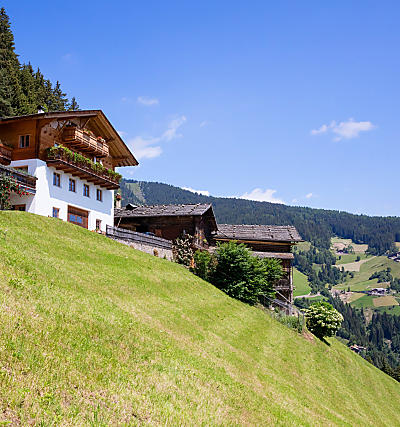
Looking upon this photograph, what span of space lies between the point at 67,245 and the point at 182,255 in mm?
18588

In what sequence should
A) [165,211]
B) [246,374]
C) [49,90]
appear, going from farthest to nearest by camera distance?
[49,90] → [165,211] → [246,374]

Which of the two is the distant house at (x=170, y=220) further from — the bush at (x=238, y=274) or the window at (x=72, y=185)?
the window at (x=72, y=185)

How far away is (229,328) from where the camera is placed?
927 inches

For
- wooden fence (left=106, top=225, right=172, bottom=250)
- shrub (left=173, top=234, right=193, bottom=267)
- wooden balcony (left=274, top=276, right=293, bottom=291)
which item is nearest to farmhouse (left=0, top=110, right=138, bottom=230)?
wooden fence (left=106, top=225, right=172, bottom=250)

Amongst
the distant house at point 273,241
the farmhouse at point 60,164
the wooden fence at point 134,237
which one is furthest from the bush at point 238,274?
the farmhouse at point 60,164

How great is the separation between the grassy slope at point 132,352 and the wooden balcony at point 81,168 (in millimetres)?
8029

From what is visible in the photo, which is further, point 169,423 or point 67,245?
point 67,245

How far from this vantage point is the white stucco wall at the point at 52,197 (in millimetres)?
32906

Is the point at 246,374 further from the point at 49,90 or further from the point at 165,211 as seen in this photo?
the point at 49,90

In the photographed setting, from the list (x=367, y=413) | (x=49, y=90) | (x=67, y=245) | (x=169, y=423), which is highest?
(x=49, y=90)

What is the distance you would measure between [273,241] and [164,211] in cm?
1370

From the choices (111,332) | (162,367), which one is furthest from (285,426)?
(111,332)

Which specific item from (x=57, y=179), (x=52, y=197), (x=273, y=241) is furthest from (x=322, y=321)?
(x=57, y=179)

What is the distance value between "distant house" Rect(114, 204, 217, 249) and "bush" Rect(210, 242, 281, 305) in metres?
6.81
